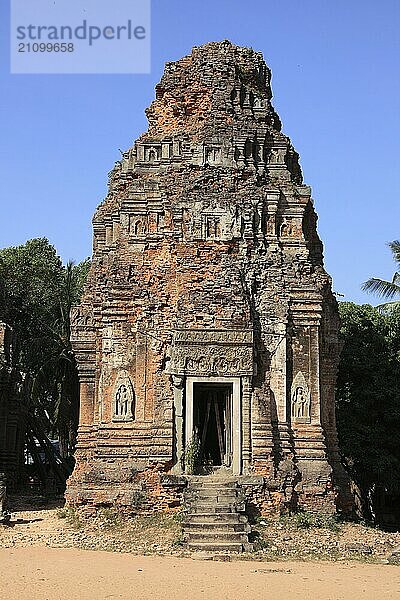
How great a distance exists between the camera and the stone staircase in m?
14.5

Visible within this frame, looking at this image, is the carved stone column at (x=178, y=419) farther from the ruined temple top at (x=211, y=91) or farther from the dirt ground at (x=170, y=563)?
the ruined temple top at (x=211, y=91)

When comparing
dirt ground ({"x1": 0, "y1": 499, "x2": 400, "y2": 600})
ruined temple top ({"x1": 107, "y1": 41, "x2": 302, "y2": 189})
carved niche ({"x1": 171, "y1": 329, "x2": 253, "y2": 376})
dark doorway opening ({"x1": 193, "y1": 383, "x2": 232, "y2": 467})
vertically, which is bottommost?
dirt ground ({"x1": 0, "y1": 499, "x2": 400, "y2": 600})

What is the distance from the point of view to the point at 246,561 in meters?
13.9

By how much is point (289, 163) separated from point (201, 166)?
2738 mm

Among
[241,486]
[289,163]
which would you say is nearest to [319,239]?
[289,163]

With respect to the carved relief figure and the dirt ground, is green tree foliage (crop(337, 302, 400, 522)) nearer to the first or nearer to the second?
the dirt ground

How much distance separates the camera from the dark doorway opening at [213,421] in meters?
17.9

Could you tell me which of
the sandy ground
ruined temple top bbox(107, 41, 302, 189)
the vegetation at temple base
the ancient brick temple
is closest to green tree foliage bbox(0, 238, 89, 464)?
the vegetation at temple base

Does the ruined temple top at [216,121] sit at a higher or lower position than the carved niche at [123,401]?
higher

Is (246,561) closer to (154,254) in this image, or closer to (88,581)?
(88,581)

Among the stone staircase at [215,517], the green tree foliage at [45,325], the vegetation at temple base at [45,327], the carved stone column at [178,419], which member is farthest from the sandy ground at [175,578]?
the green tree foliage at [45,325]

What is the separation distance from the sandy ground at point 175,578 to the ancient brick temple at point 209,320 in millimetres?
2908

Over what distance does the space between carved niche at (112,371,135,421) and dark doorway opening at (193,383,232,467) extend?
1.38 metres

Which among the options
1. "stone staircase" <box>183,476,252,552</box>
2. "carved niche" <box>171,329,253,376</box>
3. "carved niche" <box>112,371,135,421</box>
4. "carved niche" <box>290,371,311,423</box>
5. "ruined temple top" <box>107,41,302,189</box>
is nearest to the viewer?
"stone staircase" <box>183,476,252,552</box>
